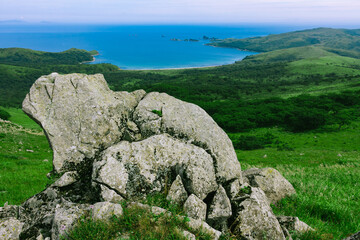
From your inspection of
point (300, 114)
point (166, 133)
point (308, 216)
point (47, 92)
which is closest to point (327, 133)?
point (300, 114)

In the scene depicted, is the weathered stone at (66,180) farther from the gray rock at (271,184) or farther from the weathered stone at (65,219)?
the gray rock at (271,184)

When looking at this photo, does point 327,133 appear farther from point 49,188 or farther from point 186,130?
point 49,188

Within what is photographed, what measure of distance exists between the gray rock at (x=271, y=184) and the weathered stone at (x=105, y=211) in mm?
8419

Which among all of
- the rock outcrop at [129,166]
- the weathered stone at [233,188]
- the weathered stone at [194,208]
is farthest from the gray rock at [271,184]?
the weathered stone at [194,208]

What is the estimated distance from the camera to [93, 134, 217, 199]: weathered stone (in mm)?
8953

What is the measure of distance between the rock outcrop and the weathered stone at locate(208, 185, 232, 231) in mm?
37

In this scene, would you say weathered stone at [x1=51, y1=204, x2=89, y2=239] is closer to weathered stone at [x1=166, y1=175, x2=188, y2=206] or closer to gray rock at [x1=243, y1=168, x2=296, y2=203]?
weathered stone at [x1=166, y1=175, x2=188, y2=206]

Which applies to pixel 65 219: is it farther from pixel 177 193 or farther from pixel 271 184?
pixel 271 184

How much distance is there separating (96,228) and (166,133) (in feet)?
17.7

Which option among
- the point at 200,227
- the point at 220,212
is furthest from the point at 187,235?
the point at 220,212

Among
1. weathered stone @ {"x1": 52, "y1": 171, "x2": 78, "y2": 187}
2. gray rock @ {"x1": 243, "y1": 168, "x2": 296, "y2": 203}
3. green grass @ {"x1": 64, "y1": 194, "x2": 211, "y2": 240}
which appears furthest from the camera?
gray rock @ {"x1": 243, "y1": 168, "x2": 296, "y2": 203}

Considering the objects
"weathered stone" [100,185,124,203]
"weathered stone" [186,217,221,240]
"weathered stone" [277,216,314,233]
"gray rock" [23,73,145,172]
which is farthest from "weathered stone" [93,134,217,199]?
"weathered stone" [277,216,314,233]

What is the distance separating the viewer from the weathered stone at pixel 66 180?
962cm

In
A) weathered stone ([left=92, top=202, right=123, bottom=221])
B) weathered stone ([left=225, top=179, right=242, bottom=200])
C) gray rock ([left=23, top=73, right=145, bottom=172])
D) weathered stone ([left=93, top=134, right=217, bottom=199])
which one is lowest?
weathered stone ([left=225, top=179, right=242, bottom=200])
